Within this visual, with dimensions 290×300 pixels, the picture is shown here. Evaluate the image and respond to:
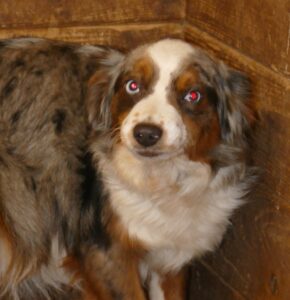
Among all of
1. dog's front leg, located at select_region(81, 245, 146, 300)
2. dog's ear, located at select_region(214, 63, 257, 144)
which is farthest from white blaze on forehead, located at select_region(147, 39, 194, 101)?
dog's front leg, located at select_region(81, 245, 146, 300)

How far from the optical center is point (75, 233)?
219 centimetres

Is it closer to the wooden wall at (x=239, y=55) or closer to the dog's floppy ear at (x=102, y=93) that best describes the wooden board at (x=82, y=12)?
the wooden wall at (x=239, y=55)

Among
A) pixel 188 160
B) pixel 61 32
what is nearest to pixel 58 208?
pixel 188 160

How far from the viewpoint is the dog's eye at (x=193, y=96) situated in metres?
1.95

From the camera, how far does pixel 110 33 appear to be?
2.40 m

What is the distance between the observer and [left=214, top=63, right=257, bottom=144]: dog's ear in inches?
81.0

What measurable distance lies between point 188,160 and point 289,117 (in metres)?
0.30

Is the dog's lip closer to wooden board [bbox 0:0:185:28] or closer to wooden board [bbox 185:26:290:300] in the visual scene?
wooden board [bbox 185:26:290:300]

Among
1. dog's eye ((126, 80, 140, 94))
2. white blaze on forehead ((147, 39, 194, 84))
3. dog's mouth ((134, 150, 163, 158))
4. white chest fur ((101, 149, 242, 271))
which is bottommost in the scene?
white chest fur ((101, 149, 242, 271))

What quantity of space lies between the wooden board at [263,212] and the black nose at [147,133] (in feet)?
1.23

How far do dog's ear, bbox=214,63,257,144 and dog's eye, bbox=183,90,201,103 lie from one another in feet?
0.35

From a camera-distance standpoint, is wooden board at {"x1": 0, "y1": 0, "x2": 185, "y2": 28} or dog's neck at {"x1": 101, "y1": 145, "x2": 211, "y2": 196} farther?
wooden board at {"x1": 0, "y1": 0, "x2": 185, "y2": 28}

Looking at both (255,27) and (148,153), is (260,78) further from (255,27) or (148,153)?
(148,153)

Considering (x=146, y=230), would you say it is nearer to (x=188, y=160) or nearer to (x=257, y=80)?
(x=188, y=160)
